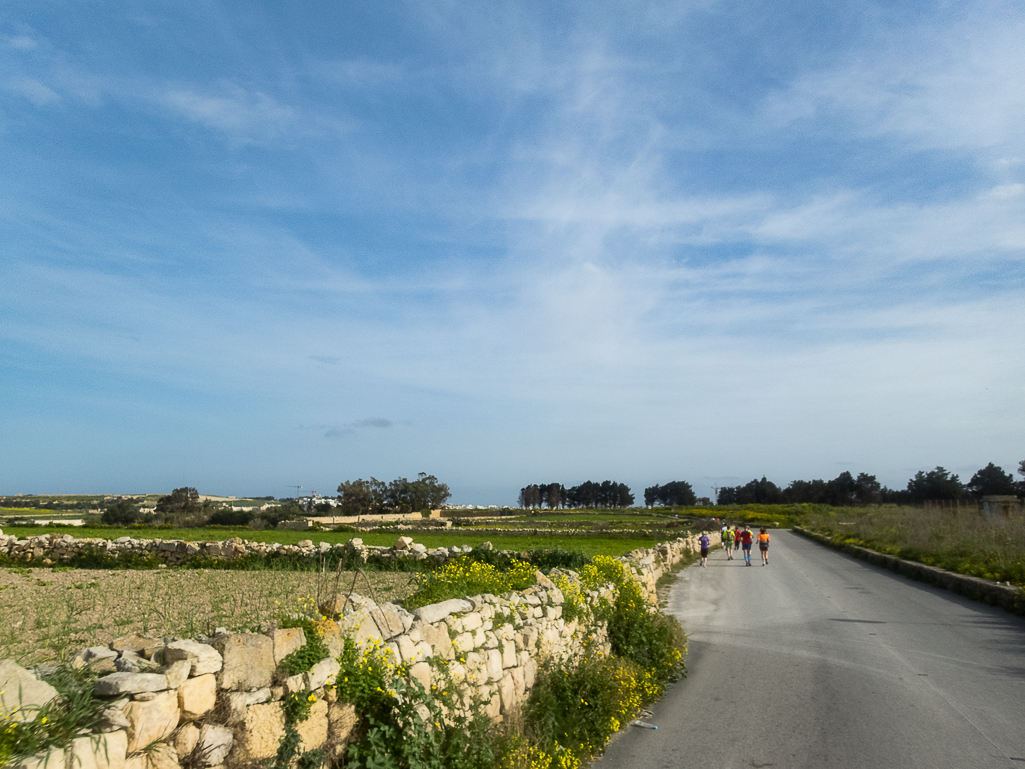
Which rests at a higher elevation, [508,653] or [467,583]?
[467,583]

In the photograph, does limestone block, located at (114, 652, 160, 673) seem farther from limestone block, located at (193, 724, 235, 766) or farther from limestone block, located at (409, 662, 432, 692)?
limestone block, located at (409, 662, 432, 692)

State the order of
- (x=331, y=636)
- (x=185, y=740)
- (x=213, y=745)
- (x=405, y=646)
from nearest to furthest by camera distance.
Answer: (x=185, y=740) < (x=213, y=745) < (x=331, y=636) < (x=405, y=646)

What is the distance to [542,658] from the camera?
8750 mm

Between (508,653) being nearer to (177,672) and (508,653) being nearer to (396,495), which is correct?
(177,672)

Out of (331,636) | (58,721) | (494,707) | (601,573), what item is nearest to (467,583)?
(494,707)

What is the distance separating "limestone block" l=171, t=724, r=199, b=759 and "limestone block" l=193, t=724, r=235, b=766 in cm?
4

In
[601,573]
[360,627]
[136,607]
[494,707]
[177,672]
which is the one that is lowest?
[494,707]

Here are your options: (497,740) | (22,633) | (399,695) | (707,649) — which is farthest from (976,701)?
(22,633)

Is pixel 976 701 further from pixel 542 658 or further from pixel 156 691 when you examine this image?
pixel 156 691

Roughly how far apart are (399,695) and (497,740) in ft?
5.80

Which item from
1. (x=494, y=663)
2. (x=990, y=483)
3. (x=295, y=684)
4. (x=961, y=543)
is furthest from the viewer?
(x=990, y=483)

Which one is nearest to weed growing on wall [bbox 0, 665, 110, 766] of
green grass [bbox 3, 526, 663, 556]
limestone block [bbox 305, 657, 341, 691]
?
limestone block [bbox 305, 657, 341, 691]

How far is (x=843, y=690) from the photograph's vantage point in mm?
9531

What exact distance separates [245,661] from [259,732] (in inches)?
19.6
